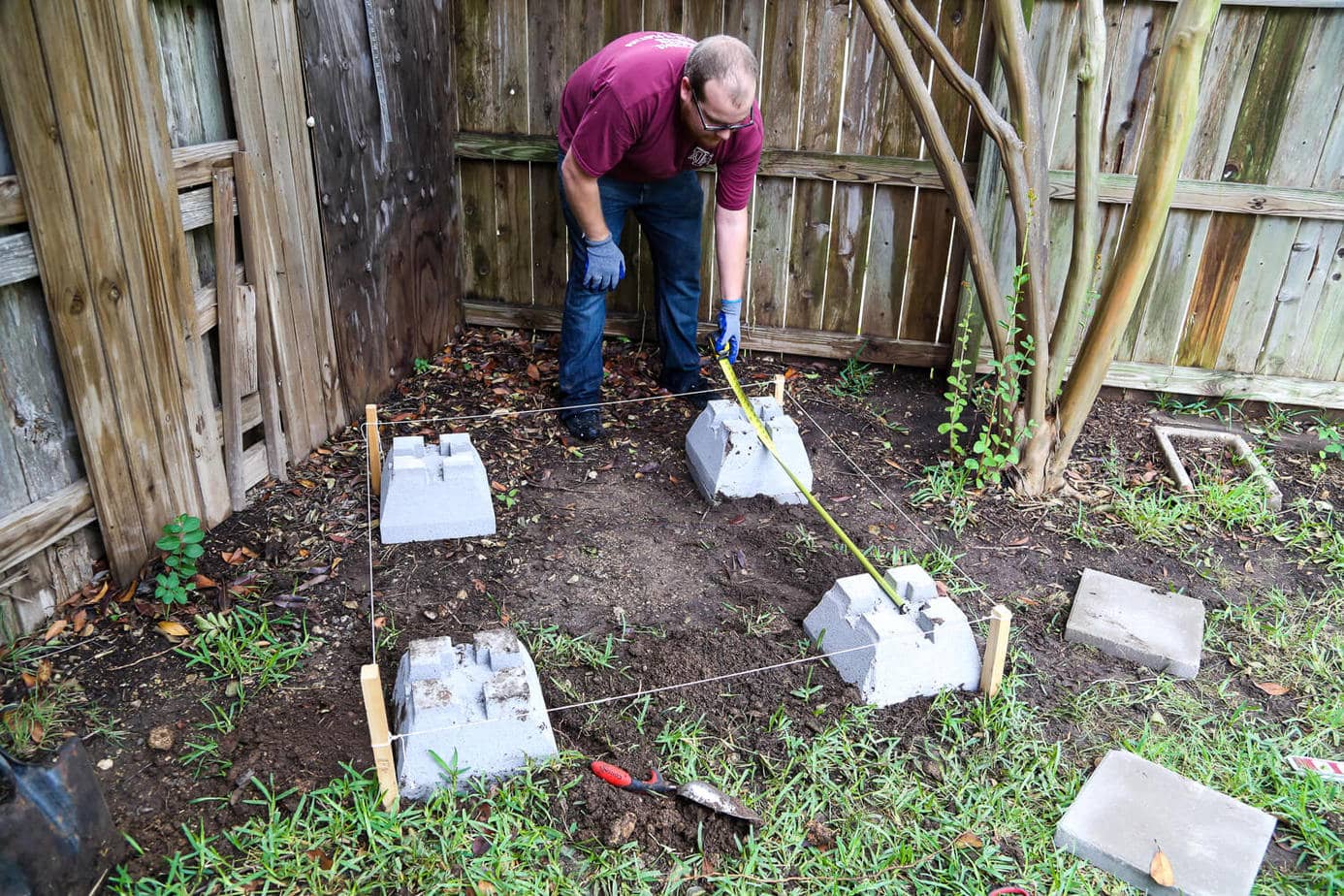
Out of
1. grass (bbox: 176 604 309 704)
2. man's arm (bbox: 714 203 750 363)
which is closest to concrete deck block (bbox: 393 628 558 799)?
grass (bbox: 176 604 309 704)

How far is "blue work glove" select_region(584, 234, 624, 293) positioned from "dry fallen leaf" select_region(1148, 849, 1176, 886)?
265 cm

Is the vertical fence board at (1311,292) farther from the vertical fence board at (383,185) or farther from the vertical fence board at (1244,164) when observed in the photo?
the vertical fence board at (383,185)

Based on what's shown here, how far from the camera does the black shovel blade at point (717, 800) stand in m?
2.24

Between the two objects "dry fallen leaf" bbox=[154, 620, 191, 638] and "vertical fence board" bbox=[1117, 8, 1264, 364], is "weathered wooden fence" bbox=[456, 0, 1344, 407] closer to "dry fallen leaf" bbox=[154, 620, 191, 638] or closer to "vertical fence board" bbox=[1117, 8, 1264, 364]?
"vertical fence board" bbox=[1117, 8, 1264, 364]

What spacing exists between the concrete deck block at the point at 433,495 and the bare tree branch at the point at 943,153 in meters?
2.00

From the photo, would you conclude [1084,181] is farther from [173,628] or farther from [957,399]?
[173,628]

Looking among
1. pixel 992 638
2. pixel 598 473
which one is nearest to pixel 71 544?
pixel 598 473

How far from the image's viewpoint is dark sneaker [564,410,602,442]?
4.06 meters

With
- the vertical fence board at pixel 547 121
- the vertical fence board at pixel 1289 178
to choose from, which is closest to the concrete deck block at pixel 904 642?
the vertical fence board at pixel 1289 178

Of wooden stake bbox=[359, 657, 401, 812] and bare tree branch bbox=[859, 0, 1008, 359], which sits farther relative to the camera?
bare tree branch bbox=[859, 0, 1008, 359]

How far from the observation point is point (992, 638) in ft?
8.30

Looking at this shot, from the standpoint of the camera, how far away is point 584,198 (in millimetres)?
3508

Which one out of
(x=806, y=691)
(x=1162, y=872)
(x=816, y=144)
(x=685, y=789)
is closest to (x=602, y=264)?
(x=816, y=144)

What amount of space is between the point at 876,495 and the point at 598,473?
112 cm
